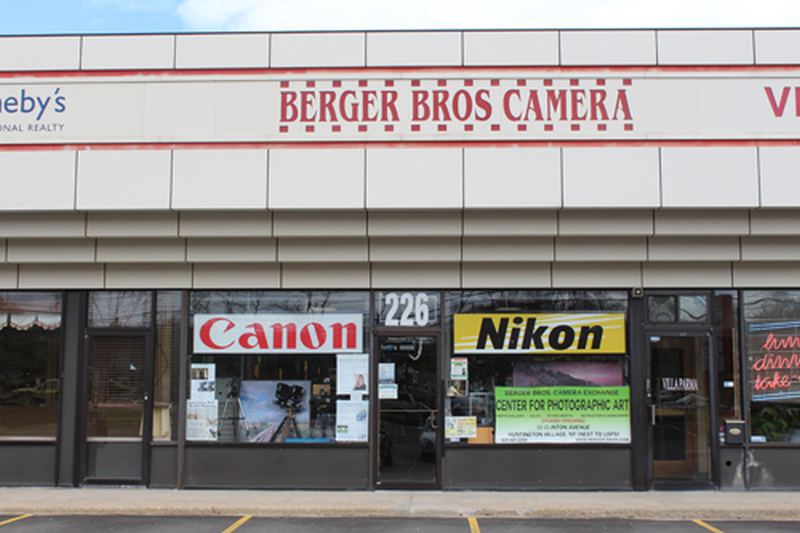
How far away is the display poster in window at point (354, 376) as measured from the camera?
473 inches

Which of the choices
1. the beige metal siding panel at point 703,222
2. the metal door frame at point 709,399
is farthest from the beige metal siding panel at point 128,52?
the metal door frame at point 709,399

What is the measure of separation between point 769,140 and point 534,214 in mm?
3398

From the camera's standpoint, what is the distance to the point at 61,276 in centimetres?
1230

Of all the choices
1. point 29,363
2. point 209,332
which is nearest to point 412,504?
point 209,332

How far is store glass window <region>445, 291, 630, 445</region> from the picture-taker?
1190 centimetres

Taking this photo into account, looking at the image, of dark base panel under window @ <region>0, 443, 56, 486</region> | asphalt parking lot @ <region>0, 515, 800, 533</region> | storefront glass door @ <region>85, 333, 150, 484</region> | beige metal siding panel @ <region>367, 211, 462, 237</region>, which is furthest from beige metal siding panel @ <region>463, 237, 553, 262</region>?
dark base panel under window @ <region>0, 443, 56, 486</region>

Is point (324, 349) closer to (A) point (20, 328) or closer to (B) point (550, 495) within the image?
(B) point (550, 495)

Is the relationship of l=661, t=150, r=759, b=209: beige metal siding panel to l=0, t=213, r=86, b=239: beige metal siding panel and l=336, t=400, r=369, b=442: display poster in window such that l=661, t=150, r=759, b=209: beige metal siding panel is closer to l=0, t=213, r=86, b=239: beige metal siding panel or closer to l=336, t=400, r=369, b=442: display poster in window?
l=336, t=400, r=369, b=442: display poster in window

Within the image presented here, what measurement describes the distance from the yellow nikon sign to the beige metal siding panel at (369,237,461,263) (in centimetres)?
107

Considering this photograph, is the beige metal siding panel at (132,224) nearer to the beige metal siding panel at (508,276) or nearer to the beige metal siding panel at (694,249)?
the beige metal siding panel at (508,276)

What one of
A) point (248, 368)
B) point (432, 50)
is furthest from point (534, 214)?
point (248, 368)

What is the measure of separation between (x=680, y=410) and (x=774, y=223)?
9.90 feet

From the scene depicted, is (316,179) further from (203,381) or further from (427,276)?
(203,381)

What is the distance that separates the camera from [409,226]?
11508 mm
